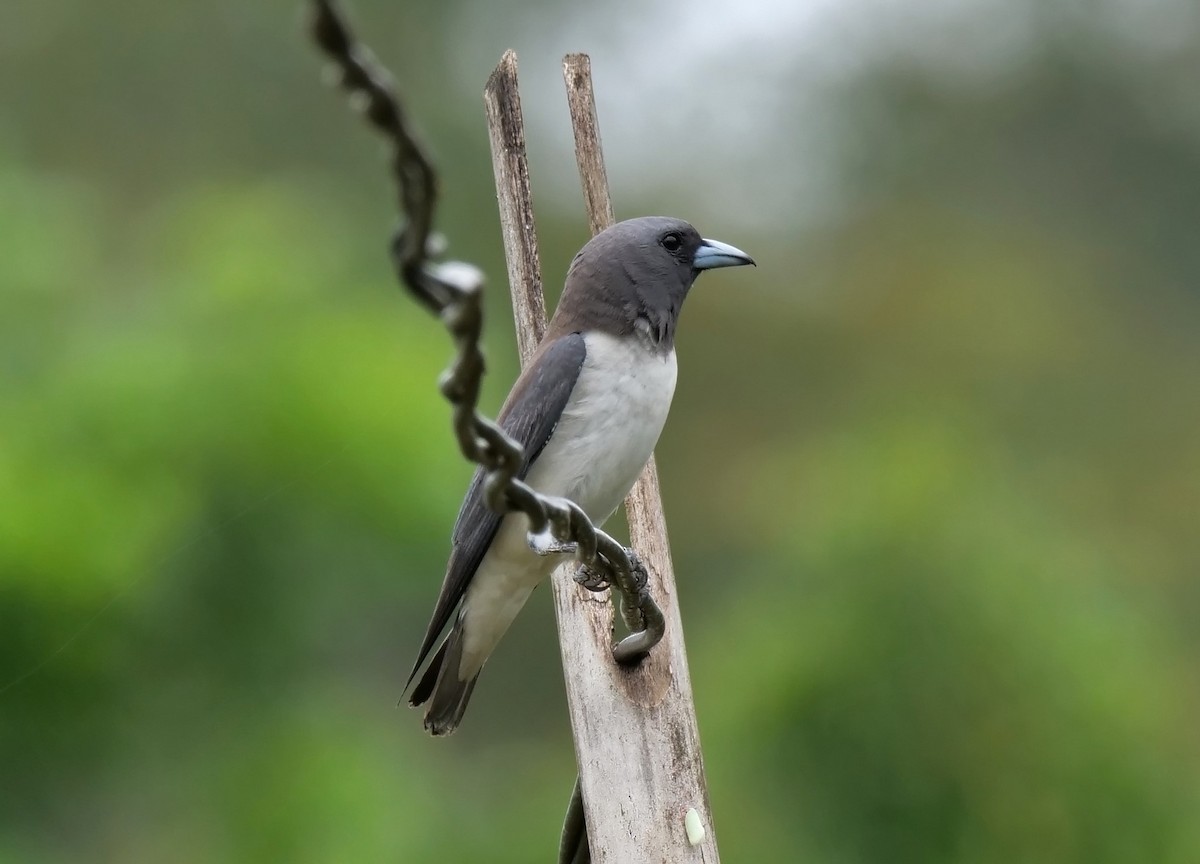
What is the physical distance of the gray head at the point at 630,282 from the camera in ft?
12.9

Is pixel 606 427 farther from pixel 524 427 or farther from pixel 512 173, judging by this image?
pixel 512 173

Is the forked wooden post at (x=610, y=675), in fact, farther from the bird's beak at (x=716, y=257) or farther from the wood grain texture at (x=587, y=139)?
the bird's beak at (x=716, y=257)

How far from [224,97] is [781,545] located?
588 centimetres

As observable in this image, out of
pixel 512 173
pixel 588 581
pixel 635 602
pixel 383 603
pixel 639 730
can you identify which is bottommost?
pixel 383 603

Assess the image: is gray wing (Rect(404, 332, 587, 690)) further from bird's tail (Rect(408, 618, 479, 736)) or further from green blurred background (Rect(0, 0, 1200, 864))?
green blurred background (Rect(0, 0, 1200, 864))

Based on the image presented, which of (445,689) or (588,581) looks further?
(445,689)

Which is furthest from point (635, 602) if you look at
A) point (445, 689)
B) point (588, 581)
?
point (445, 689)

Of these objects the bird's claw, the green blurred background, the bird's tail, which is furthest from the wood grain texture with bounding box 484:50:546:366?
the green blurred background

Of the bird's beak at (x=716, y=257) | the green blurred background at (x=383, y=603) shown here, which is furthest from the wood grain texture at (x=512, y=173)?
the green blurred background at (x=383, y=603)

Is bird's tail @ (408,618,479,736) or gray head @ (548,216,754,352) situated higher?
gray head @ (548,216,754,352)

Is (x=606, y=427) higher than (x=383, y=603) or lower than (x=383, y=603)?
higher

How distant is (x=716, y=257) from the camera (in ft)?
13.8

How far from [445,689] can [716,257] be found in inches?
54.4

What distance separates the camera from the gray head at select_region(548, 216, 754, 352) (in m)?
3.94
